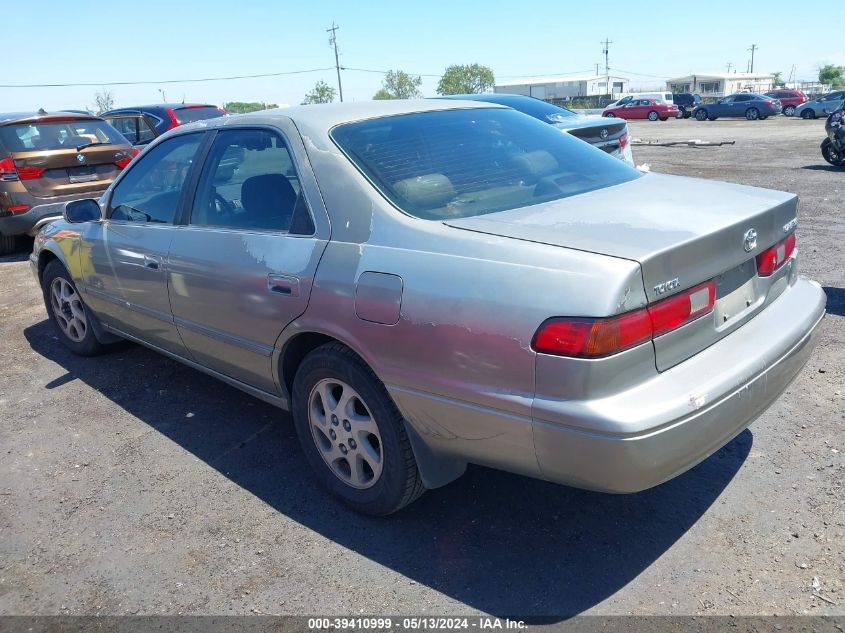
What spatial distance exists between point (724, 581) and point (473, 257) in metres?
1.45

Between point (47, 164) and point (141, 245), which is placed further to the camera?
point (47, 164)

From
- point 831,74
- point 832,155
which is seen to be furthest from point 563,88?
point 832,155

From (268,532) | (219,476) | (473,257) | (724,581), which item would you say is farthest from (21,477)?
(724,581)

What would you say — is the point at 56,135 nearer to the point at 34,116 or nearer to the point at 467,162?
the point at 34,116

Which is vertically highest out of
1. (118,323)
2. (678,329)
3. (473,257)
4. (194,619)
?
(473,257)

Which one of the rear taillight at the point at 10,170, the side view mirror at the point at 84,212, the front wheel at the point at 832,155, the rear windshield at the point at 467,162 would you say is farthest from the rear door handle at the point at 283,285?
the front wheel at the point at 832,155

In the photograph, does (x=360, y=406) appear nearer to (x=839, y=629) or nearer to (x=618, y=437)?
(x=618, y=437)

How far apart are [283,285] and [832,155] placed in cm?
1307

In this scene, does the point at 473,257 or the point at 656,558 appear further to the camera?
the point at 656,558

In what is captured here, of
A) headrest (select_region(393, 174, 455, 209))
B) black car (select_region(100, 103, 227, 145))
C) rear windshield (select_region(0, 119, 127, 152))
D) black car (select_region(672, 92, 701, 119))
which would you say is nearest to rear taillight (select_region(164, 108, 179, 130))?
black car (select_region(100, 103, 227, 145))

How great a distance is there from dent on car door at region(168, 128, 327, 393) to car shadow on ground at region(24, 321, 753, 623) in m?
0.45

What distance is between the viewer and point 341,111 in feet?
10.8

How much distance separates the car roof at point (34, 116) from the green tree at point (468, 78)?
10914 centimetres

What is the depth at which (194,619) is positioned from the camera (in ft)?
8.25
